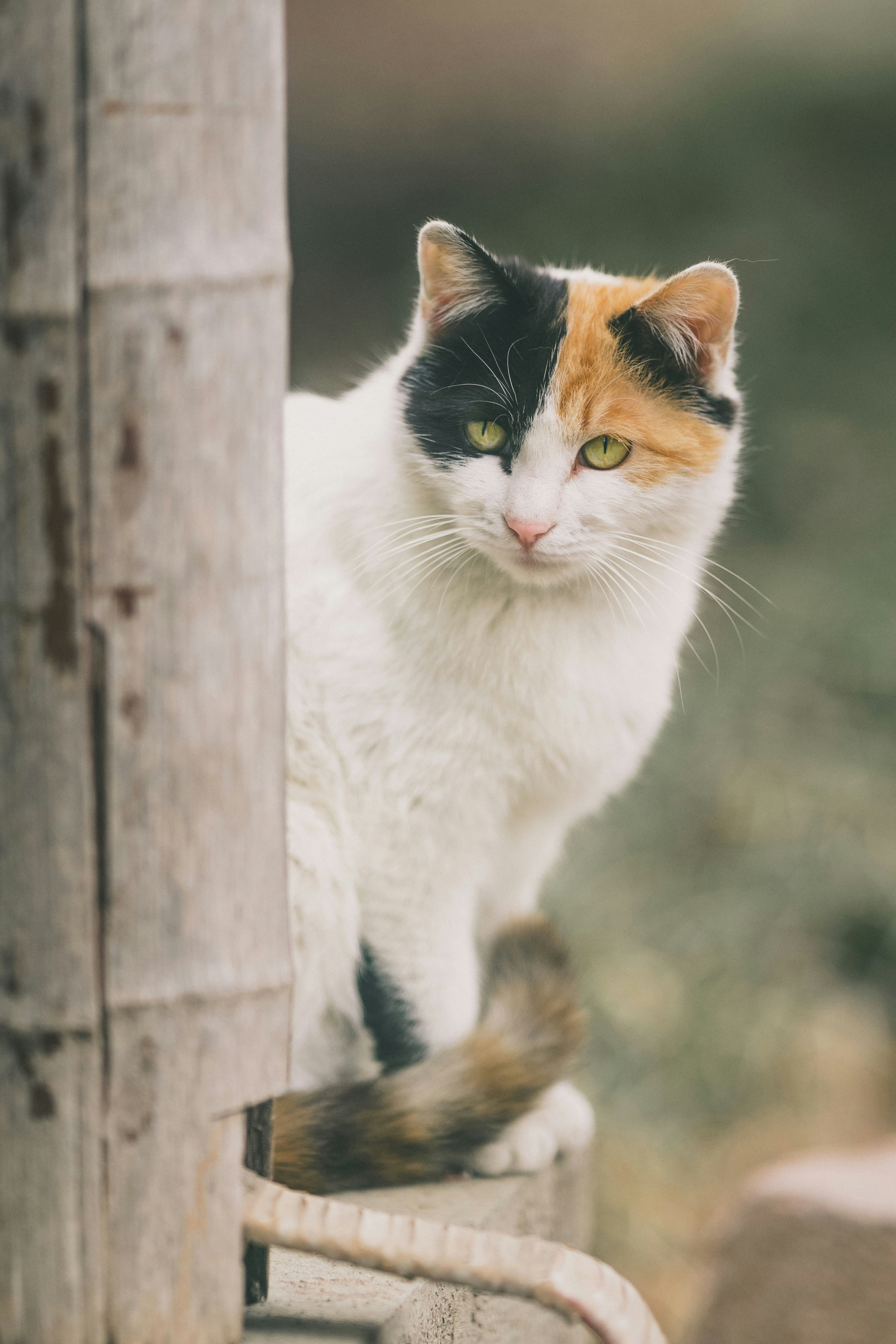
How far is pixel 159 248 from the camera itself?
590mm

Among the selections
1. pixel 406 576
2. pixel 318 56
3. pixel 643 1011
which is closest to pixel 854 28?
pixel 318 56

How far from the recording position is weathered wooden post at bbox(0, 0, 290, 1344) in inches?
22.8

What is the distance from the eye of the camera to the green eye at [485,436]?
109 cm

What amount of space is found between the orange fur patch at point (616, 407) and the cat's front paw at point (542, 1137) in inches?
26.1

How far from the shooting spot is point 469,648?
114cm

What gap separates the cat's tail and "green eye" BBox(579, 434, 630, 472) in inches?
21.3

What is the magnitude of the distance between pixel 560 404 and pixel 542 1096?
2.28 ft

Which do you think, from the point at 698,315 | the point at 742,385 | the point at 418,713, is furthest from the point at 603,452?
the point at 742,385

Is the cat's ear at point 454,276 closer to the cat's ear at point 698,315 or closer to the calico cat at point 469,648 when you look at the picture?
the calico cat at point 469,648

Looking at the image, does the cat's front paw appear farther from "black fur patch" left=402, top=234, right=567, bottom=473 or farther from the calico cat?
"black fur patch" left=402, top=234, right=567, bottom=473

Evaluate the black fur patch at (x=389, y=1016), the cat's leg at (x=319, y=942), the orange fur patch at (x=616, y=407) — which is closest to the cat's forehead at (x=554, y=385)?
the orange fur patch at (x=616, y=407)

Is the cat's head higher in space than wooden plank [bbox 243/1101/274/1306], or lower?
higher

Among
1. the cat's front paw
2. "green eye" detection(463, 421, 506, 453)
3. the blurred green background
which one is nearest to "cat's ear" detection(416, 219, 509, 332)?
"green eye" detection(463, 421, 506, 453)

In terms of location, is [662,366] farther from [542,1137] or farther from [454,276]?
[542,1137]
